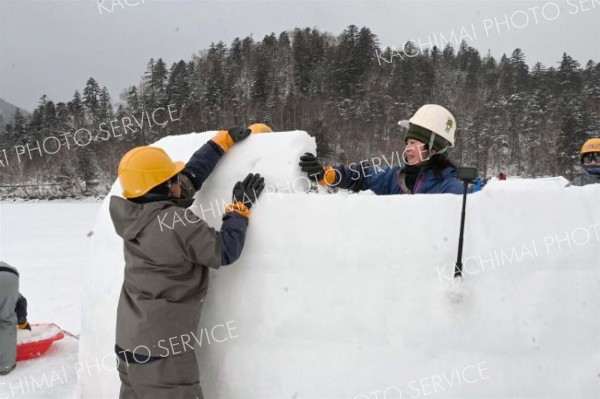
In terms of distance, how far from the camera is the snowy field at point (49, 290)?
3682 mm

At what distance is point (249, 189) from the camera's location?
2.52 meters

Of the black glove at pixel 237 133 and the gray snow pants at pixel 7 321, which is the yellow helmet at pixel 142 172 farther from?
the gray snow pants at pixel 7 321

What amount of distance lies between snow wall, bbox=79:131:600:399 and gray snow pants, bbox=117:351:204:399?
229 mm

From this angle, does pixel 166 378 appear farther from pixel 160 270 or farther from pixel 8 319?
pixel 8 319

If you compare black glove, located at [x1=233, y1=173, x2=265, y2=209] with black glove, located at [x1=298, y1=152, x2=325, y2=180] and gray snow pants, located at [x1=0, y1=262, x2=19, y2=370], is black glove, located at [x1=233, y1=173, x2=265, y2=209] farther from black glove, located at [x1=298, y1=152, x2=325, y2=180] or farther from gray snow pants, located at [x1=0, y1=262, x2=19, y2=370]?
gray snow pants, located at [x1=0, y1=262, x2=19, y2=370]

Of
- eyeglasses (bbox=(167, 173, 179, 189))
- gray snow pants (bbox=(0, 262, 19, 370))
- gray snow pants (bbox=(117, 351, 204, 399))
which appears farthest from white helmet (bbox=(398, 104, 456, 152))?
gray snow pants (bbox=(0, 262, 19, 370))

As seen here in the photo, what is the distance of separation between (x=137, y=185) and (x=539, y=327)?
210 cm

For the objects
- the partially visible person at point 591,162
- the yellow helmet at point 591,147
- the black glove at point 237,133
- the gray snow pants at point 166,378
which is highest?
the black glove at point 237,133

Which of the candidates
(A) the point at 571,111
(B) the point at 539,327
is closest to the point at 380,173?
(B) the point at 539,327

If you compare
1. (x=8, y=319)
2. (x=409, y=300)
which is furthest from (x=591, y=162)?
(x=8, y=319)

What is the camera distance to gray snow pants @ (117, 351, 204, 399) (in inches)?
86.0

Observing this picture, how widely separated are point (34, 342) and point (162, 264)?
3.08 m

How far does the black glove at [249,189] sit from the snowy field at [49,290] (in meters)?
1.83

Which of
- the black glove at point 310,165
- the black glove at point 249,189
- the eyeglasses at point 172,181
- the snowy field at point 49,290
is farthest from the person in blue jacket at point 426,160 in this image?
the snowy field at point 49,290
